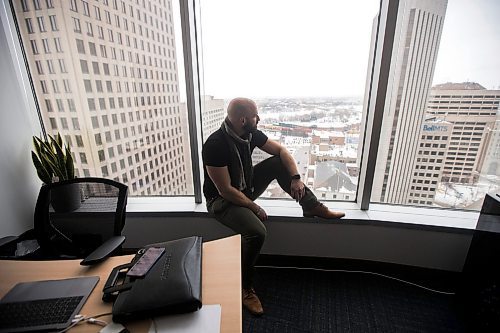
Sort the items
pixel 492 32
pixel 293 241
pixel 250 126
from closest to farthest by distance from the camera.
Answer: pixel 492 32
pixel 250 126
pixel 293 241

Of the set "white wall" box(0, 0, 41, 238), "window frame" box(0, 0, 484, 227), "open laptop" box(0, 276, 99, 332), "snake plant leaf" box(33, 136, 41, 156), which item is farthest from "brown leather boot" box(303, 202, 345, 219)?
"white wall" box(0, 0, 41, 238)

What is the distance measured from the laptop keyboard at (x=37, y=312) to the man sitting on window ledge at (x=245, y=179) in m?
0.95

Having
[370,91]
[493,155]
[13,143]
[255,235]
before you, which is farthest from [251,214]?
[13,143]

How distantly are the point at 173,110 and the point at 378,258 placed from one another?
1976 millimetres

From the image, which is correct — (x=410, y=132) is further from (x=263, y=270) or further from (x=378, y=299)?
(x=263, y=270)

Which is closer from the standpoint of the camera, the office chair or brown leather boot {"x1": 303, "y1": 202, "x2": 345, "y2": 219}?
the office chair

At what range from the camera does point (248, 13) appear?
5.61 feet

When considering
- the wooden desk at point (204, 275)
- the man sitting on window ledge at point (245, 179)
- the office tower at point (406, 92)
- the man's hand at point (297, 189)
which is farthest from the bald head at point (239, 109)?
the office tower at point (406, 92)

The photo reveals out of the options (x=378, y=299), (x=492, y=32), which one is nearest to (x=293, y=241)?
(x=378, y=299)

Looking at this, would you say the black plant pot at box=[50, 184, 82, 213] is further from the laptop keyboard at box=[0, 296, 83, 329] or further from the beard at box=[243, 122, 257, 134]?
the beard at box=[243, 122, 257, 134]

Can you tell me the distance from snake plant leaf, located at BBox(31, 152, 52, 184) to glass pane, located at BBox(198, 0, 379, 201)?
129 cm

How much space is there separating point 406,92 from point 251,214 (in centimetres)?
137

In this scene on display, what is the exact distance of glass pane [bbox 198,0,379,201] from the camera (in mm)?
1662

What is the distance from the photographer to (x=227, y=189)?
5.33ft
